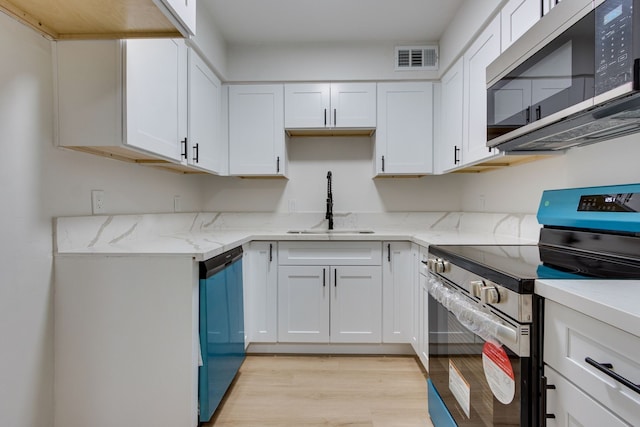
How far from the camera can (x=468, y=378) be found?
1155 mm

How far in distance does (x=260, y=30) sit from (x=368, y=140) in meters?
1.25

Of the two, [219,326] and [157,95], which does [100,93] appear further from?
[219,326]

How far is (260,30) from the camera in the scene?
7.97ft

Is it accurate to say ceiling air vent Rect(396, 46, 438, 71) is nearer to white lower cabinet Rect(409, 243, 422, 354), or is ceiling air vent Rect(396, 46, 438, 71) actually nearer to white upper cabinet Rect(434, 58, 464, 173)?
white upper cabinet Rect(434, 58, 464, 173)

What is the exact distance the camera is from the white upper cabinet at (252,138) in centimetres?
263

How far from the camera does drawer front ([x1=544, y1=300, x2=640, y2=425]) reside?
594 mm

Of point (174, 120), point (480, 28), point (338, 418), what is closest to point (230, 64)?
point (174, 120)

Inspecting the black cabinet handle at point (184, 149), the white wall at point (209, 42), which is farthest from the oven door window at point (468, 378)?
the white wall at point (209, 42)

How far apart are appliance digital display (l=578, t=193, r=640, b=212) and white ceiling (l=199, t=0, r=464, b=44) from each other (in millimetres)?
1586

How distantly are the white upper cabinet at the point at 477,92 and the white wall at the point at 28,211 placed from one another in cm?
209

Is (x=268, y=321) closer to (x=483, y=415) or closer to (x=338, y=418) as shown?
(x=338, y=418)

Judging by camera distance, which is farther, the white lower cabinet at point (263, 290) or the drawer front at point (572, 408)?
the white lower cabinet at point (263, 290)

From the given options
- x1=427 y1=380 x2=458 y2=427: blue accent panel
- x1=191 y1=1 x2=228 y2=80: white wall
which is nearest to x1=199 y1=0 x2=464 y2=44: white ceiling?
x1=191 y1=1 x2=228 y2=80: white wall

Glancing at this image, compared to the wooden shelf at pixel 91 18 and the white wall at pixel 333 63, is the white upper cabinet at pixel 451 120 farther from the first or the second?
the wooden shelf at pixel 91 18
